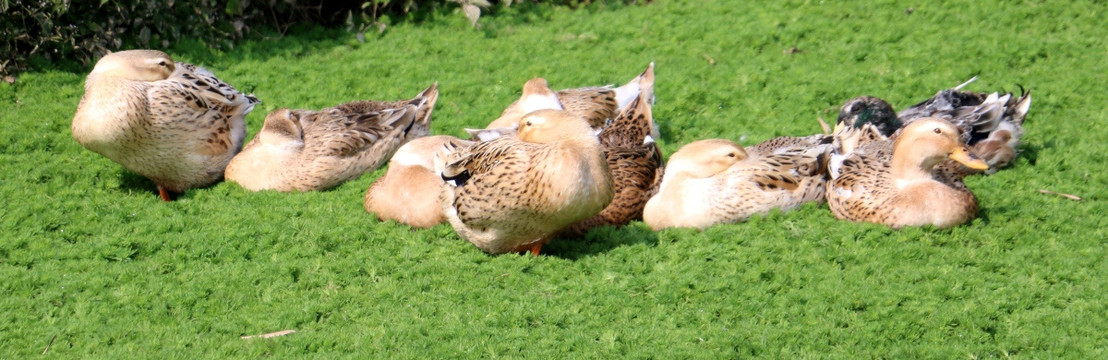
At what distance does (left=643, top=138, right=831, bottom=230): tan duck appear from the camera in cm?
733

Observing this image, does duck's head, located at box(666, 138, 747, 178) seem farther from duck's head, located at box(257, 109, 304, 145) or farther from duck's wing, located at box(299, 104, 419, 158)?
duck's head, located at box(257, 109, 304, 145)

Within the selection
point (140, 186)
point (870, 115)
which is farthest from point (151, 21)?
point (870, 115)

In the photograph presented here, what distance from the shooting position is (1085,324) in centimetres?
564

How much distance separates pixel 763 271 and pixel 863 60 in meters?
5.33

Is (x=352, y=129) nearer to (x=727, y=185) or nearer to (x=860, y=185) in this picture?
(x=727, y=185)

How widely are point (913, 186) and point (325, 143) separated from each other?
198 inches

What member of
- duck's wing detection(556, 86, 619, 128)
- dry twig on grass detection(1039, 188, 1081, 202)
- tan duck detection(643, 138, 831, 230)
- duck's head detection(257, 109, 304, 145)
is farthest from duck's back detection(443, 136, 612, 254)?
dry twig on grass detection(1039, 188, 1081, 202)

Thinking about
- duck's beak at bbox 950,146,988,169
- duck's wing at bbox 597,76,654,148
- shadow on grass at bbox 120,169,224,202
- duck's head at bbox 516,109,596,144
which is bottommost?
shadow on grass at bbox 120,169,224,202

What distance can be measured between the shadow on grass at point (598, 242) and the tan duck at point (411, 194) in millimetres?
955

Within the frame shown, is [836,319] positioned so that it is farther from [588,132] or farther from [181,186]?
[181,186]

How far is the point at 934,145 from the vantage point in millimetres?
7164

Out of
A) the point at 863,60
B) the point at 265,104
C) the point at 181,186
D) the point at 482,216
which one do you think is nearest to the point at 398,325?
the point at 482,216

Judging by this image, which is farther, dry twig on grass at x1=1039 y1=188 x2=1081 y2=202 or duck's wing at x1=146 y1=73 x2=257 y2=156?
duck's wing at x1=146 y1=73 x2=257 y2=156

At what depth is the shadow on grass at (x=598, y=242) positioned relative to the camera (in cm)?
696
